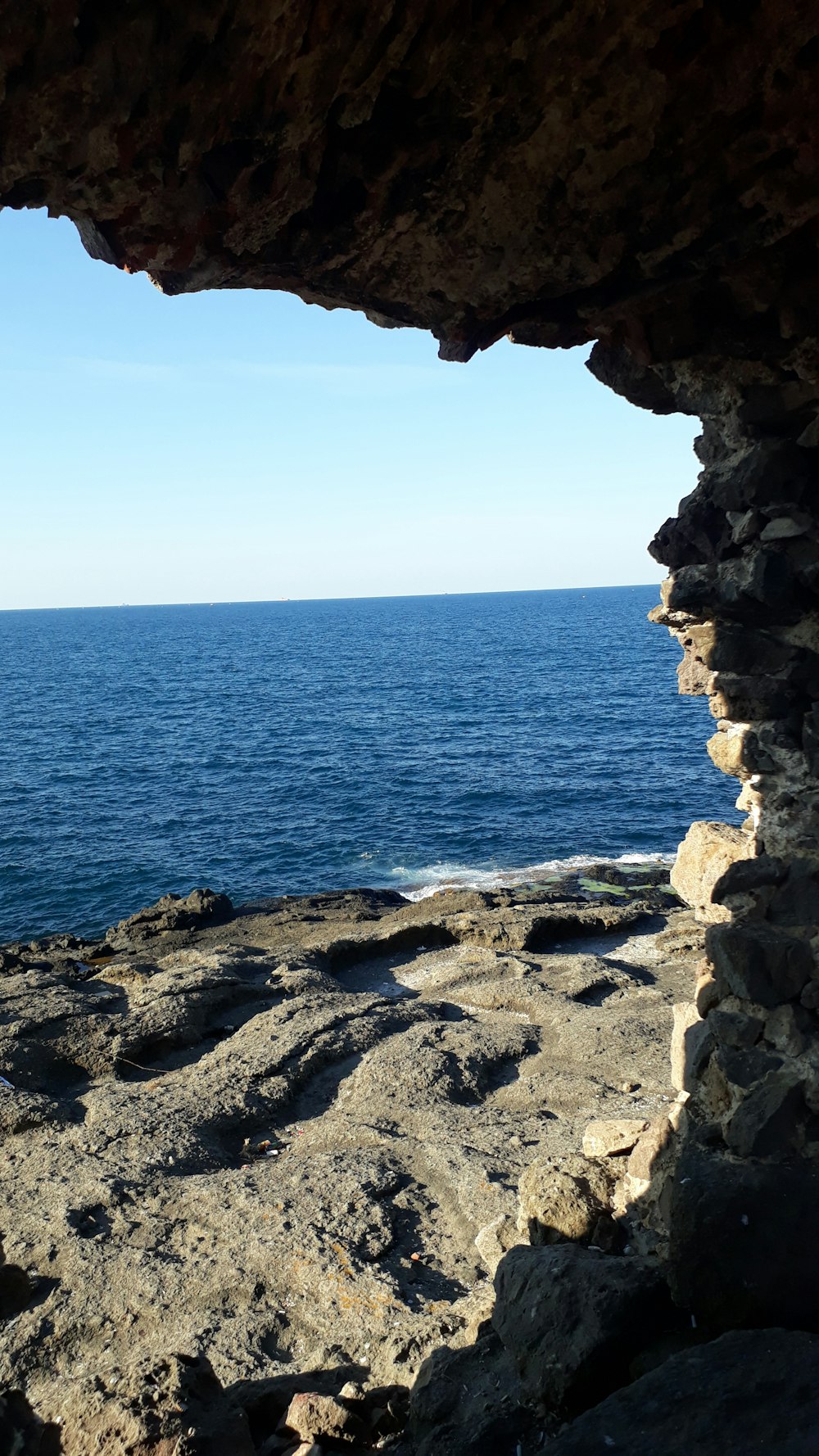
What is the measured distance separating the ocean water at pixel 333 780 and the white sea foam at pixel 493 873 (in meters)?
0.13

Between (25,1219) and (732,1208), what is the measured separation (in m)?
8.54

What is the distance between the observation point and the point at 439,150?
623 centimetres

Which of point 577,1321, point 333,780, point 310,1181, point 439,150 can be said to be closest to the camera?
point 439,150

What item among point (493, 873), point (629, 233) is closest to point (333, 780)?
point (493, 873)

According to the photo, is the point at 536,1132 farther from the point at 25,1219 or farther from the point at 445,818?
the point at 445,818

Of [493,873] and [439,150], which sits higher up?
[439,150]

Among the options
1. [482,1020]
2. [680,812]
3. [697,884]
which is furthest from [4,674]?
[697,884]

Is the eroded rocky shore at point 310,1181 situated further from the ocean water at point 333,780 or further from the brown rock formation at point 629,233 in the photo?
the ocean water at point 333,780

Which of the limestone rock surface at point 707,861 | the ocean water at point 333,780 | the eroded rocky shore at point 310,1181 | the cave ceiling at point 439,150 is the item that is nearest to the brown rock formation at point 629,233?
the cave ceiling at point 439,150

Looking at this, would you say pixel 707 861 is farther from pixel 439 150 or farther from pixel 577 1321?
pixel 439 150

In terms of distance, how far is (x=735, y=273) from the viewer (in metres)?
7.54

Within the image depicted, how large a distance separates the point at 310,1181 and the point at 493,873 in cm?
2296

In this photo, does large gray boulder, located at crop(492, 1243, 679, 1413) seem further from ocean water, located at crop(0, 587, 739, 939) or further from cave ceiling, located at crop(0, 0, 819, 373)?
ocean water, located at crop(0, 587, 739, 939)

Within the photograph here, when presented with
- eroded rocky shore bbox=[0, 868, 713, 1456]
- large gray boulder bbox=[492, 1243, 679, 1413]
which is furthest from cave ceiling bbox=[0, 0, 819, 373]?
eroded rocky shore bbox=[0, 868, 713, 1456]
